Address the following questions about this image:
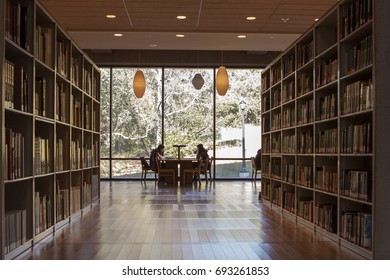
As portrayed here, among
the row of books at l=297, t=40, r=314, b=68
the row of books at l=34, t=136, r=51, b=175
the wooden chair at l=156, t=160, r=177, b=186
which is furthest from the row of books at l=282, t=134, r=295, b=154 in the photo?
the wooden chair at l=156, t=160, r=177, b=186

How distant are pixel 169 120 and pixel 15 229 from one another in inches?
476

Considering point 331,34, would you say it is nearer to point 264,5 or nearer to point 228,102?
point 264,5

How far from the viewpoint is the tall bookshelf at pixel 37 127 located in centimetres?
418

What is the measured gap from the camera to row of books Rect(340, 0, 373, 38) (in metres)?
4.33

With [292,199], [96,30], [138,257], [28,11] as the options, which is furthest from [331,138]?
[96,30]

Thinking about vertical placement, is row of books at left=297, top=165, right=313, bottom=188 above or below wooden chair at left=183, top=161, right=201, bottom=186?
above

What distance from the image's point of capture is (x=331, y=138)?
17.6ft

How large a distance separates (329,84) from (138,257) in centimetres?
266

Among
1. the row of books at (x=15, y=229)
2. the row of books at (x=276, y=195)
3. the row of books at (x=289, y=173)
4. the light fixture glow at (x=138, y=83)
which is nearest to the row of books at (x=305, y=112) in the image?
the row of books at (x=289, y=173)

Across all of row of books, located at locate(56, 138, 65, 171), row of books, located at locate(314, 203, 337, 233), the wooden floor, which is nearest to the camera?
the wooden floor

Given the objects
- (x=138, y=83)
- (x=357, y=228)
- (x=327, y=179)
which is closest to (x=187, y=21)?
(x=138, y=83)

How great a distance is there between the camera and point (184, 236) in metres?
5.43

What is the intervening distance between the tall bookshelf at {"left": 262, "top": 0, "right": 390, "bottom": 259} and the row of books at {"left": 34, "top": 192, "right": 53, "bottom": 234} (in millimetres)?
2938

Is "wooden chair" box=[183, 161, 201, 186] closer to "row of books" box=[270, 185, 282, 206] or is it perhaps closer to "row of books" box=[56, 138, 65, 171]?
"row of books" box=[270, 185, 282, 206]
